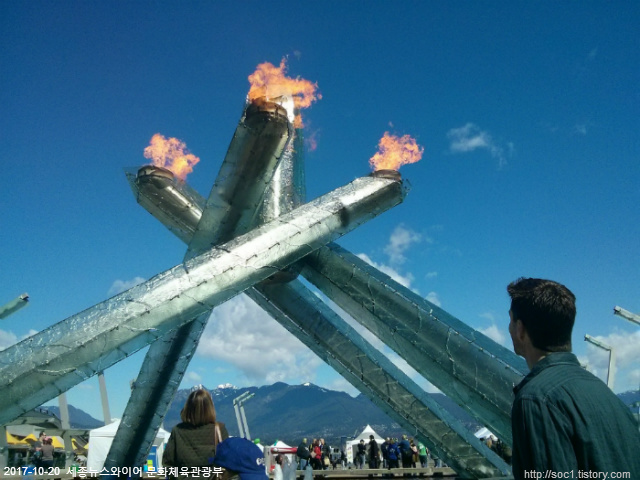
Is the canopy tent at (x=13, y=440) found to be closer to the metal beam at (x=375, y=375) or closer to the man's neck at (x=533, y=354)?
the metal beam at (x=375, y=375)

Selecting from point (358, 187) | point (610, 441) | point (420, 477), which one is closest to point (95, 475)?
point (420, 477)

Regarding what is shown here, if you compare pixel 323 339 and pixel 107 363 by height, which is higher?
pixel 323 339

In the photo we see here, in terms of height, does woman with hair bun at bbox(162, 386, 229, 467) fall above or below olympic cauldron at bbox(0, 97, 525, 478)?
below

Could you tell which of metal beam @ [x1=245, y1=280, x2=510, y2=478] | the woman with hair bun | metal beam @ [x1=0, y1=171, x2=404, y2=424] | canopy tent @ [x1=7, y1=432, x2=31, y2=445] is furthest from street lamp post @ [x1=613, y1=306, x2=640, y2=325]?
canopy tent @ [x1=7, y1=432, x2=31, y2=445]

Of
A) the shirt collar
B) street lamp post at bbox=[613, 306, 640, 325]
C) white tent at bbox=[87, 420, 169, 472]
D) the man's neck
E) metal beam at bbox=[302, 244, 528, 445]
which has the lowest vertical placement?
white tent at bbox=[87, 420, 169, 472]

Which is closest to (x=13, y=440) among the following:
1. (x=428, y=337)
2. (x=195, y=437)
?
(x=428, y=337)

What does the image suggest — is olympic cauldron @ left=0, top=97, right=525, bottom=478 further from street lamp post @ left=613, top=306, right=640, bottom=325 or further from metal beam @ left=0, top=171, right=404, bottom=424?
street lamp post @ left=613, top=306, right=640, bottom=325

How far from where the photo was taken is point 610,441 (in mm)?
1579

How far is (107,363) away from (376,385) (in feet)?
16.4

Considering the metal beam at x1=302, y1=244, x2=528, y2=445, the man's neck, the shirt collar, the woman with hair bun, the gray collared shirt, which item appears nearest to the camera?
the gray collared shirt

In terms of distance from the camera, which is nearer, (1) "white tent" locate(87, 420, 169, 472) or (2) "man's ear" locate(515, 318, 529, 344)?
(2) "man's ear" locate(515, 318, 529, 344)

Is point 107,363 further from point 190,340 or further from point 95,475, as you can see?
point 95,475

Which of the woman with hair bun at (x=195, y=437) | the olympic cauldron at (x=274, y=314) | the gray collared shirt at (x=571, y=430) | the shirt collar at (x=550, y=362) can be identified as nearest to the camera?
the gray collared shirt at (x=571, y=430)

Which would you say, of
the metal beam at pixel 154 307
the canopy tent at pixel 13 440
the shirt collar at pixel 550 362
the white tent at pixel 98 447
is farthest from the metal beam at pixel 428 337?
the canopy tent at pixel 13 440
